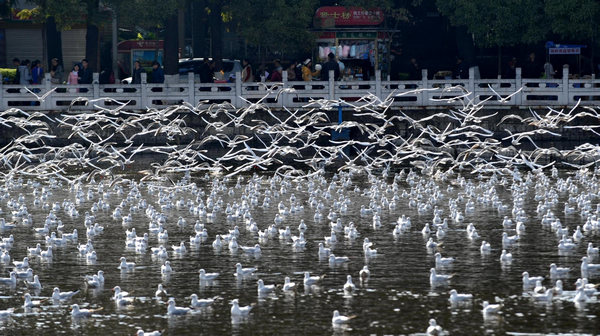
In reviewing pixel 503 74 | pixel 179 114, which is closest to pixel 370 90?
pixel 179 114

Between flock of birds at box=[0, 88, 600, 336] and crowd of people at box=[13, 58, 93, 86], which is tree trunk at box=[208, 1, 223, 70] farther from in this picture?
crowd of people at box=[13, 58, 93, 86]

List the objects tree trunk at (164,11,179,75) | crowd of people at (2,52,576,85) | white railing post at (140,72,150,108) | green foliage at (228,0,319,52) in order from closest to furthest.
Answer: white railing post at (140,72,150,108) < crowd of people at (2,52,576,85) < green foliage at (228,0,319,52) < tree trunk at (164,11,179,75)

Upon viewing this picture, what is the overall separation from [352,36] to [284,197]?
15527 mm

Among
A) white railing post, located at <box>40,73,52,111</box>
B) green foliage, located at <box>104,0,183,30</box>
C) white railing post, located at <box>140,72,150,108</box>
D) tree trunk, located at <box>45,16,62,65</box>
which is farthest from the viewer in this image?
tree trunk, located at <box>45,16,62,65</box>

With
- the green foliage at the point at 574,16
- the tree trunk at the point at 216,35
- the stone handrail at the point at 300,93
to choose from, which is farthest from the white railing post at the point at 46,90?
the green foliage at the point at 574,16

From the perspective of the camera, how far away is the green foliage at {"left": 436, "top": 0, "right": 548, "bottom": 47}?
48.0 metres

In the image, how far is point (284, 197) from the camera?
38562mm

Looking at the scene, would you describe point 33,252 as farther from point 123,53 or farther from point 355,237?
point 123,53

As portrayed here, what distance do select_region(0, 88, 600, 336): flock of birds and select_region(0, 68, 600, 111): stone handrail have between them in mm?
446

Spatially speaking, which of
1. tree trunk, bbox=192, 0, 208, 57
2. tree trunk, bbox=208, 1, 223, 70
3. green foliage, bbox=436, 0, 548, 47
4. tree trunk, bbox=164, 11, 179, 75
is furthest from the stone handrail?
tree trunk, bbox=192, 0, 208, 57

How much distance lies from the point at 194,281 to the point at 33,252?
15.9 feet

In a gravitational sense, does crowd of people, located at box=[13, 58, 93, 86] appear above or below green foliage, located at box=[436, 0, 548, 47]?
below

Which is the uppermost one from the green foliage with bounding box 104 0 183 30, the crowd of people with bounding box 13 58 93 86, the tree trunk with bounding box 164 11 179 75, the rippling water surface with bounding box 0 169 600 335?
the green foliage with bounding box 104 0 183 30

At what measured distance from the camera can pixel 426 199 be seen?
37594mm
